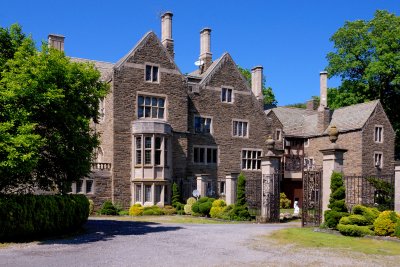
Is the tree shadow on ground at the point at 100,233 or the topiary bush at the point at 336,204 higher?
the topiary bush at the point at 336,204

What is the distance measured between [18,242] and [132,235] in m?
4.23

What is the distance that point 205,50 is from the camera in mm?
44375

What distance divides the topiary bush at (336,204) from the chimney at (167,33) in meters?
23.3

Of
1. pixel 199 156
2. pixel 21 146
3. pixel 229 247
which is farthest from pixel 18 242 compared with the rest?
pixel 199 156

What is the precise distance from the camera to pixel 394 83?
155 feet

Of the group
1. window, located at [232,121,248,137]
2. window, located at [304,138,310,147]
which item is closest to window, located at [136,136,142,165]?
window, located at [232,121,248,137]

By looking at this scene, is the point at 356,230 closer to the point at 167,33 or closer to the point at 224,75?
the point at 224,75

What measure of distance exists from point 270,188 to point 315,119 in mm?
24774

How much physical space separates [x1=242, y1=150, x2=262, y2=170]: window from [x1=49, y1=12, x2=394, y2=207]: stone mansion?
0.30 ft

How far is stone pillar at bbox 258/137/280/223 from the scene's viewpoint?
25.8m

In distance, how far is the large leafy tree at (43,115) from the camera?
50.1 feet

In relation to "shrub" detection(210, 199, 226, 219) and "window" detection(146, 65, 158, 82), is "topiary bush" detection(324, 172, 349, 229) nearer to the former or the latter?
"shrub" detection(210, 199, 226, 219)

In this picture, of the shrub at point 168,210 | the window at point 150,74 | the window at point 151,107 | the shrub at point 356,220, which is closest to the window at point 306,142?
the window at point 151,107

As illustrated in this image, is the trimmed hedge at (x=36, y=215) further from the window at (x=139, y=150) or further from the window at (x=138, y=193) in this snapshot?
the window at (x=139, y=150)
